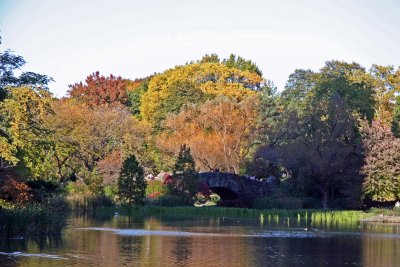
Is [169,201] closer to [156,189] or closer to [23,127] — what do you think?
[156,189]

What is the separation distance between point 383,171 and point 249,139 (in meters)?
16.9

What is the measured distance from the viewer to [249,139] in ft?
218

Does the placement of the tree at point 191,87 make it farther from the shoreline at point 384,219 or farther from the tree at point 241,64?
the shoreline at point 384,219

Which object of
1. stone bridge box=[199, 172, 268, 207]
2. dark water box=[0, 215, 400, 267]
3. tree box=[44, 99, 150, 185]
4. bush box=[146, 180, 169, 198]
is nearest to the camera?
dark water box=[0, 215, 400, 267]

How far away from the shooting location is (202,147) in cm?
6631

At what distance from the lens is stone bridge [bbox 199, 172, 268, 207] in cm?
5734

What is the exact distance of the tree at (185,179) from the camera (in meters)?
53.1

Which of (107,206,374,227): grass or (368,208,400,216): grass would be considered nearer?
(107,206,374,227): grass

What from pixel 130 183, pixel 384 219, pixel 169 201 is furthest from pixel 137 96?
pixel 384 219

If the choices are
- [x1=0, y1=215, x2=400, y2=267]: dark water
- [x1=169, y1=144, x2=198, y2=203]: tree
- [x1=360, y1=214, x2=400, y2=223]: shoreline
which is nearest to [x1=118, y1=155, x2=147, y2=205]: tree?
[x1=169, y1=144, x2=198, y2=203]: tree

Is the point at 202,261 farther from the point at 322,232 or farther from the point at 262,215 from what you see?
the point at 262,215

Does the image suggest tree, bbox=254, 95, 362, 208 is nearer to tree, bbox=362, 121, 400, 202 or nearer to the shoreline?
tree, bbox=362, 121, 400, 202

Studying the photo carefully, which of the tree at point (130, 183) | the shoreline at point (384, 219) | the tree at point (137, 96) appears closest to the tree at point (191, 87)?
the tree at point (137, 96)

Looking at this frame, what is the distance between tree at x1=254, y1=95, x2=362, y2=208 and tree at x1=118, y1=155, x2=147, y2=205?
41.6 feet
